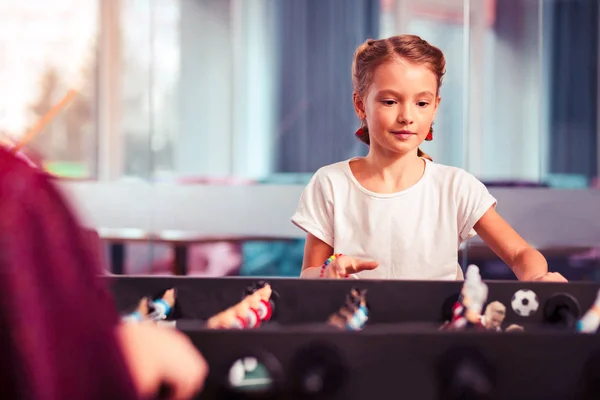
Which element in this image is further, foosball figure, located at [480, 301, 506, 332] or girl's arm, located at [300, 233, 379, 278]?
girl's arm, located at [300, 233, 379, 278]

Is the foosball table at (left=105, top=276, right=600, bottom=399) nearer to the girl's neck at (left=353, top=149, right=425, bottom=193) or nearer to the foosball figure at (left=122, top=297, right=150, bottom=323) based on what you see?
the foosball figure at (left=122, top=297, right=150, bottom=323)

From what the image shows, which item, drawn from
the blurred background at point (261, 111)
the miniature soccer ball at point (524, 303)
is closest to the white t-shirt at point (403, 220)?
the miniature soccer ball at point (524, 303)

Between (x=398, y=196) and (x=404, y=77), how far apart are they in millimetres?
243

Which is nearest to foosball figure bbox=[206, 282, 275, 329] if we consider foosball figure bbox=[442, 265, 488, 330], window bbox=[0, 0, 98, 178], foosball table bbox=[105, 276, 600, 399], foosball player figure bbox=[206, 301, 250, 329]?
foosball player figure bbox=[206, 301, 250, 329]

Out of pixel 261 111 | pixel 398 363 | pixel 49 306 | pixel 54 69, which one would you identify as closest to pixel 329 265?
pixel 398 363

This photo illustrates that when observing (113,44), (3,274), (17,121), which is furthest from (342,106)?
(3,274)

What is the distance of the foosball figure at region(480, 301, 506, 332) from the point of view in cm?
96

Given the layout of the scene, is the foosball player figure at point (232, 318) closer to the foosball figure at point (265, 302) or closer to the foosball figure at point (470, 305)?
the foosball figure at point (265, 302)

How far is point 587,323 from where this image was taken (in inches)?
33.5

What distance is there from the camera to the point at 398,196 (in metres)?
1.45

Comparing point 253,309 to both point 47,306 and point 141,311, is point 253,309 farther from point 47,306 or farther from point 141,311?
point 47,306

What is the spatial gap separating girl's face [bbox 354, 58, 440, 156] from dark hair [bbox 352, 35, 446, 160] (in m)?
0.01

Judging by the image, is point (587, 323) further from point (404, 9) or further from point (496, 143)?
point (404, 9)

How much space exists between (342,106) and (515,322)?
8.76 feet
